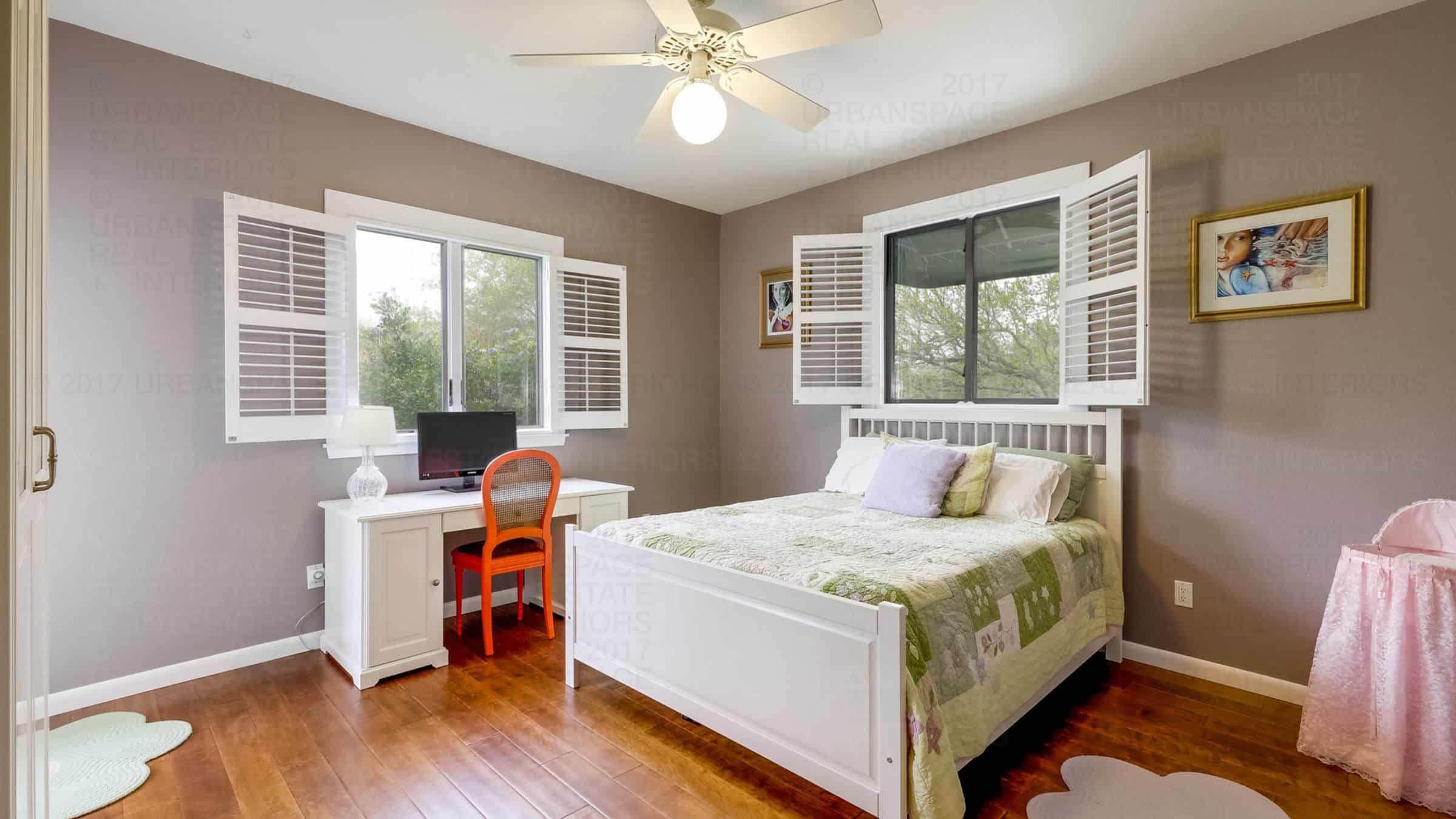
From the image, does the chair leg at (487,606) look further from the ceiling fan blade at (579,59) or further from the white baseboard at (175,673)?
the ceiling fan blade at (579,59)

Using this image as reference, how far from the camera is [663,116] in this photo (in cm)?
256

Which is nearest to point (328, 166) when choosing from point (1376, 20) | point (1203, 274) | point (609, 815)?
point (609, 815)

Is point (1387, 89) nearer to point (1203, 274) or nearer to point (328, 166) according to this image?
point (1203, 274)

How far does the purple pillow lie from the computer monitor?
1.98m

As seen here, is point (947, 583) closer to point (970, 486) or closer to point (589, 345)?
point (970, 486)

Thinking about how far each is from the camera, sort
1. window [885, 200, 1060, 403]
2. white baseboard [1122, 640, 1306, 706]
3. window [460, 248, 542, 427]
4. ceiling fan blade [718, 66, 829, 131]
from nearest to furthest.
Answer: ceiling fan blade [718, 66, 829, 131]
white baseboard [1122, 640, 1306, 706]
window [885, 200, 1060, 403]
window [460, 248, 542, 427]

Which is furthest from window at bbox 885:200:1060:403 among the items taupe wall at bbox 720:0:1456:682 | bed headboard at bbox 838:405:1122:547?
taupe wall at bbox 720:0:1456:682

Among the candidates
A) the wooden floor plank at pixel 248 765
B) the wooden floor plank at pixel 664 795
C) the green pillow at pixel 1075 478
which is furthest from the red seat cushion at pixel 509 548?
the green pillow at pixel 1075 478

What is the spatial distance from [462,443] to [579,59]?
80.6 inches

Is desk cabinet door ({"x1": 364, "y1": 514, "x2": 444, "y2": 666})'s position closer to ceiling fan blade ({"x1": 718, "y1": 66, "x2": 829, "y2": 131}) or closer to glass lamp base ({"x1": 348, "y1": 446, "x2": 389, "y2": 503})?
glass lamp base ({"x1": 348, "y1": 446, "x2": 389, "y2": 503})

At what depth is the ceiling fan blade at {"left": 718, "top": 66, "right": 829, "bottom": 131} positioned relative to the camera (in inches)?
91.5

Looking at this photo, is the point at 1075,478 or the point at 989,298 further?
the point at 989,298

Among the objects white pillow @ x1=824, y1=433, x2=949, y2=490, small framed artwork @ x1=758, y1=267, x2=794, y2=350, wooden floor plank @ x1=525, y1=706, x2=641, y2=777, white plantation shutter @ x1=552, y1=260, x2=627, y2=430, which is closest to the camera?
wooden floor plank @ x1=525, y1=706, x2=641, y2=777

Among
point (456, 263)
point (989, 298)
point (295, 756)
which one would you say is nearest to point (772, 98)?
point (989, 298)
